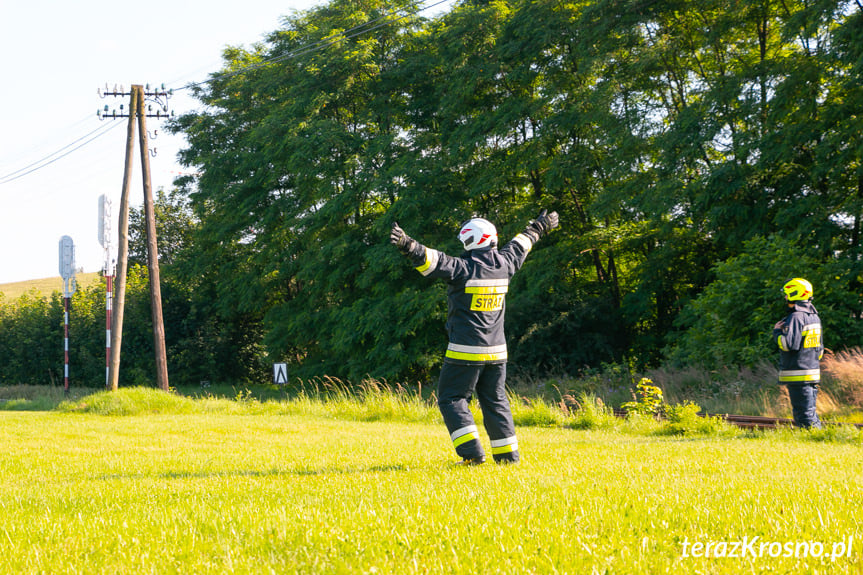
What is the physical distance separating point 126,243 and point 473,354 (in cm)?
1956

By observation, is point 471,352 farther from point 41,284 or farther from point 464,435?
point 41,284

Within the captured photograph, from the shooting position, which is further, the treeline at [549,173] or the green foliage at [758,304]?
the treeline at [549,173]

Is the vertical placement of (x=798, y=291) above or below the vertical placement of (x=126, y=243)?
below

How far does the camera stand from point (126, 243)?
23594 mm

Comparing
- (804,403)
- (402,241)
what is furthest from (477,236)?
(804,403)

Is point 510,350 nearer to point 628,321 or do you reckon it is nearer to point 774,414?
point 628,321

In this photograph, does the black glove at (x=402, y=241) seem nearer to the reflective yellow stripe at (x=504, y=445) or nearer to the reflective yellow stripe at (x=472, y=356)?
the reflective yellow stripe at (x=472, y=356)

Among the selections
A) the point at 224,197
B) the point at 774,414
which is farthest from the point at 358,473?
the point at 224,197

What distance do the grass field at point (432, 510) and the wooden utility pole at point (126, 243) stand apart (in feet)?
48.0

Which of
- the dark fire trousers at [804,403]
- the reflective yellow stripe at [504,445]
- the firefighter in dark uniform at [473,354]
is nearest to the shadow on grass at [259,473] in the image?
the firefighter in dark uniform at [473,354]

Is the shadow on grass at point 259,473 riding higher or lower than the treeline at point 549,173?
lower

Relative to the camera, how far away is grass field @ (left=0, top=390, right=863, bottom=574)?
360cm

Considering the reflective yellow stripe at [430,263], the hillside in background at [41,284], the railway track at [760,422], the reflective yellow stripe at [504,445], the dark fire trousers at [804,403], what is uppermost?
the hillside in background at [41,284]

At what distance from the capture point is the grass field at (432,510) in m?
3.60
